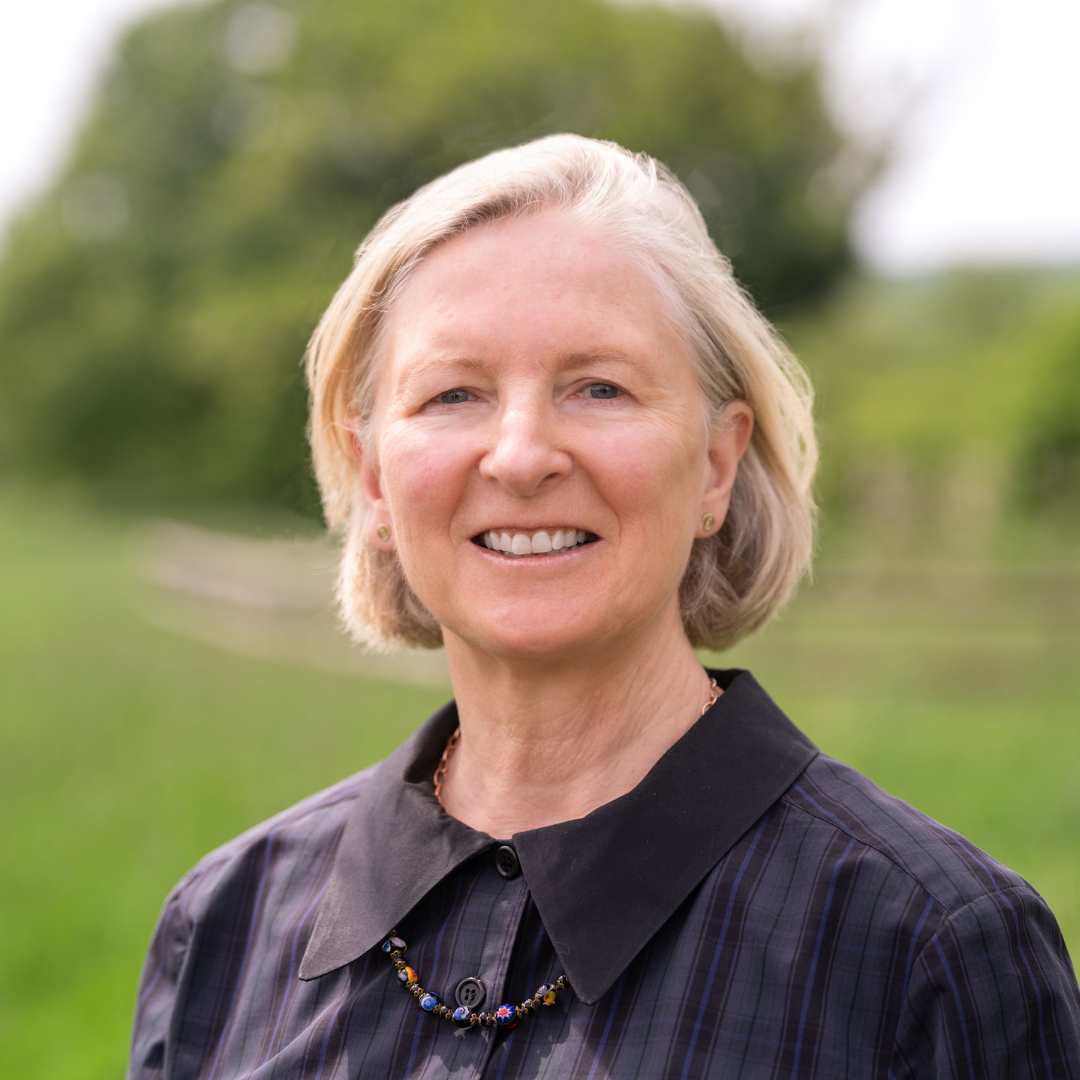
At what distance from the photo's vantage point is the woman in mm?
1606

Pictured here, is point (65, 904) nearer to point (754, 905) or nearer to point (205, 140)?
point (754, 905)

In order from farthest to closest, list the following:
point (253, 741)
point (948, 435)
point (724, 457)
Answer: point (948, 435) → point (253, 741) → point (724, 457)

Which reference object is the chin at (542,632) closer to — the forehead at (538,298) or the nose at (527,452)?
the nose at (527,452)

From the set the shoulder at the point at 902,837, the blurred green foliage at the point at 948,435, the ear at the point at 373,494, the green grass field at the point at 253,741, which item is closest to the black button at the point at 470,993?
the shoulder at the point at 902,837

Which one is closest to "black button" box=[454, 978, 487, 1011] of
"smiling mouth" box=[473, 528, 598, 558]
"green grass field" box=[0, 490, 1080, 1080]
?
"smiling mouth" box=[473, 528, 598, 558]

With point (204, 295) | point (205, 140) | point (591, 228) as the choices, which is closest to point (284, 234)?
point (204, 295)

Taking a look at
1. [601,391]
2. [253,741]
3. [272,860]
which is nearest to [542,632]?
[601,391]

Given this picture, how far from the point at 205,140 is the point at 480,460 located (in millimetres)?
37615

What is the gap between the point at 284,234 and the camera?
96.1 ft

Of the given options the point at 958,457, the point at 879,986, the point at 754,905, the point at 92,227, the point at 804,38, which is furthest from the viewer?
the point at 92,227

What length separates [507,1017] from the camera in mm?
1726

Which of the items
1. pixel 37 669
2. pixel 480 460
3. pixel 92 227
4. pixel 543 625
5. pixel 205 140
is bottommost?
pixel 37 669

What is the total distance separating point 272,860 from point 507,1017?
66 cm

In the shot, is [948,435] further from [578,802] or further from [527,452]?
[527,452]
